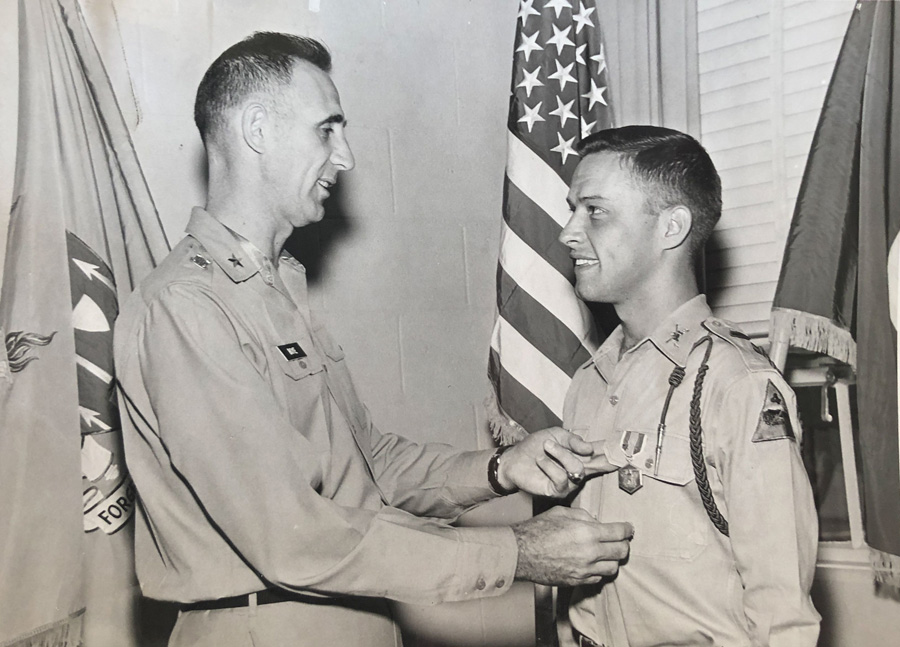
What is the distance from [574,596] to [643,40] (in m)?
1.97

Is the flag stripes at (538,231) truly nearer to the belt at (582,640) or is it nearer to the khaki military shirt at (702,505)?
the khaki military shirt at (702,505)

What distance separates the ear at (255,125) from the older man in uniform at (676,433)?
0.79m

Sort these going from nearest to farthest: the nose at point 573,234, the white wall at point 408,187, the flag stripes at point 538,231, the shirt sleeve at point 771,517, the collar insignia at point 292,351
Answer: the shirt sleeve at point 771,517 < the collar insignia at point 292,351 < the nose at point 573,234 < the white wall at point 408,187 < the flag stripes at point 538,231

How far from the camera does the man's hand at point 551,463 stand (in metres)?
1.82

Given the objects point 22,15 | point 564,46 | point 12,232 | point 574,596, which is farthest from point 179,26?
point 574,596

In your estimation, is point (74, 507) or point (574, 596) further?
point (74, 507)

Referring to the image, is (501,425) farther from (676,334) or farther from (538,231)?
(676,334)

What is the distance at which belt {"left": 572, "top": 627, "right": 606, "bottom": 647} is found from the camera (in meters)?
1.75

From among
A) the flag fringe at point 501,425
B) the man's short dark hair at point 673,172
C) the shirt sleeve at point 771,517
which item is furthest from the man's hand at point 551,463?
the man's short dark hair at point 673,172

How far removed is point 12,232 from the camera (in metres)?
1.96

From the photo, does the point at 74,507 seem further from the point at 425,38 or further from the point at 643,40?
the point at 643,40

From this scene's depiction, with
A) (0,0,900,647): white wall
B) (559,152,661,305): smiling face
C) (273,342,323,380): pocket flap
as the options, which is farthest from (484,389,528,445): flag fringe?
(273,342,323,380): pocket flap

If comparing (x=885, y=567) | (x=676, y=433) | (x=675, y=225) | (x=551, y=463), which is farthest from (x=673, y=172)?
(x=885, y=567)

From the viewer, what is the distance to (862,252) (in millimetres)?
2244
